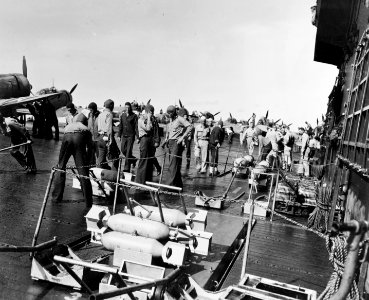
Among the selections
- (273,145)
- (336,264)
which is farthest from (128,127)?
(336,264)

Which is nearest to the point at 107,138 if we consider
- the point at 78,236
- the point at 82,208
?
the point at 82,208

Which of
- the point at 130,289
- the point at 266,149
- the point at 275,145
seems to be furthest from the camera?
the point at 266,149

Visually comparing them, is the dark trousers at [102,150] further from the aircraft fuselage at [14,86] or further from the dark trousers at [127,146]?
the aircraft fuselage at [14,86]

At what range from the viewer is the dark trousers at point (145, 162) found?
1066 cm

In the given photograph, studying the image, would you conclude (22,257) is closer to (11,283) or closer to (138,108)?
(11,283)

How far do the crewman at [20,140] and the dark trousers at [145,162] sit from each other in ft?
10.0

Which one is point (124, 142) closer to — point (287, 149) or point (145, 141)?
point (145, 141)

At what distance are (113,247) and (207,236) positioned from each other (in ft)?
4.41

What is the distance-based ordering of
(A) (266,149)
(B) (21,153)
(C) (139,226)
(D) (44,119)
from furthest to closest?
1. (D) (44,119)
2. (A) (266,149)
3. (B) (21,153)
4. (C) (139,226)

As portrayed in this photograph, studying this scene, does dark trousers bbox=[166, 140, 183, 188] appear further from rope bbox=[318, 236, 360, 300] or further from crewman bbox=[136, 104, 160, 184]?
rope bbox=[318, 236, 360, 300]

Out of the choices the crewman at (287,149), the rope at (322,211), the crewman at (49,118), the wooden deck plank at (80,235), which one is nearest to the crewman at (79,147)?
the wooden deck plank at (80,235)

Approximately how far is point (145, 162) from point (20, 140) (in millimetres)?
4085

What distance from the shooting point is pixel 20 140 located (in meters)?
11.8

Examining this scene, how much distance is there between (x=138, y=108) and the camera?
43.5 metres
